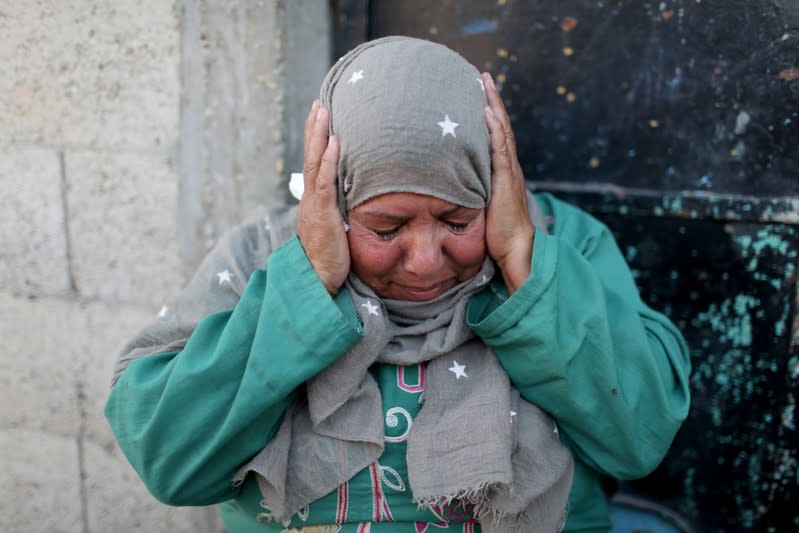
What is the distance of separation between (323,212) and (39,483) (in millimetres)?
1597

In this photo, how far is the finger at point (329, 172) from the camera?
5.15 feet

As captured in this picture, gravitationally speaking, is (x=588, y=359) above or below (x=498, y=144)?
below

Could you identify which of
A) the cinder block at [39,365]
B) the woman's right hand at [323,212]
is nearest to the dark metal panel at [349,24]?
the woman's right hand at [323,212]

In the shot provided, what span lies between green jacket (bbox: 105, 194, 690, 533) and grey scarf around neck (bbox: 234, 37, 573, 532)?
0.15 feet

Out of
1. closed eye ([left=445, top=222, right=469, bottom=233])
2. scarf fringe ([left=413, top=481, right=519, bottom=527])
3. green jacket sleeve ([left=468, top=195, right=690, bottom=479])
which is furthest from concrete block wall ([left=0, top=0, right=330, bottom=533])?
scarf fringe ([left=413, top=481, right=519, bottom=527])

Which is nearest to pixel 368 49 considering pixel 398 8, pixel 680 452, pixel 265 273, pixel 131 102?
pixel 265 273

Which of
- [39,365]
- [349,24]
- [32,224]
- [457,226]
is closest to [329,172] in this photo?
[457,226]

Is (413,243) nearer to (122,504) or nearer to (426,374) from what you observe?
(426,374)

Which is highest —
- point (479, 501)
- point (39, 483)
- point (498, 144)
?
point (498, 144)

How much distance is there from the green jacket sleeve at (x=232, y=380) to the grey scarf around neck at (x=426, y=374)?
66mm

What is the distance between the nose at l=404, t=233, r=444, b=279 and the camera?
5.15ft

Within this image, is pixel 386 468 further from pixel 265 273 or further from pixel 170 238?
pixel 170 238

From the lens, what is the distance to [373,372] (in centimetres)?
171

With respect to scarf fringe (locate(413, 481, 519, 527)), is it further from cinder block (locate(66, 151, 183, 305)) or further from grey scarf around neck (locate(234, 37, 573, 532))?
cinder block (locate(66, 151, 183, 305))
